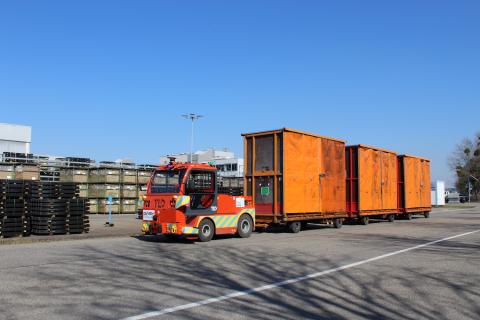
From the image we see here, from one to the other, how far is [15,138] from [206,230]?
2256 inches

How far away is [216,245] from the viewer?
547 inches

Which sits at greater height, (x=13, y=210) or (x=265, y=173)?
(x=265, y=173)

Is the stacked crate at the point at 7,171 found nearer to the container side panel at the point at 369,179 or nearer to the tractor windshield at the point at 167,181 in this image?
the tractor windshield at the point at 167,181

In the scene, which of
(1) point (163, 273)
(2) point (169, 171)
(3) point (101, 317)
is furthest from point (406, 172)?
(3) point (101, 317)

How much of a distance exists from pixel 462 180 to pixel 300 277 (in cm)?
9352

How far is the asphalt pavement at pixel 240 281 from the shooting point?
6.20 meters

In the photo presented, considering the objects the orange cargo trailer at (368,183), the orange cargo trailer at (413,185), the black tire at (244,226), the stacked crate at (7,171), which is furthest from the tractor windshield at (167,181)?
the orange cargo trailer at (413,185)

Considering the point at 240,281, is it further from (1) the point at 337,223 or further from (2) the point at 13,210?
(1) the point at 337,223

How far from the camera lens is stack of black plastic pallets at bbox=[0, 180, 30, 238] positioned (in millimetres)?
15320

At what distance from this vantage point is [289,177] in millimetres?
17844

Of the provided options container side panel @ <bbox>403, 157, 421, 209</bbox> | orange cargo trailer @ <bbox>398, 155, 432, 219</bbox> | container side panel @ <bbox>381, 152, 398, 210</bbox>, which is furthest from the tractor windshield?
container side panel @ <bbox>403, 157, 421, 209</bbox>

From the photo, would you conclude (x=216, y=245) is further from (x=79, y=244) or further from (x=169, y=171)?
(x=79, y=244)

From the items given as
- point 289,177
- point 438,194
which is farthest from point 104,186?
point 438,194

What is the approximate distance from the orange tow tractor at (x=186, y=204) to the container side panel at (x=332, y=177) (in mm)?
5730
